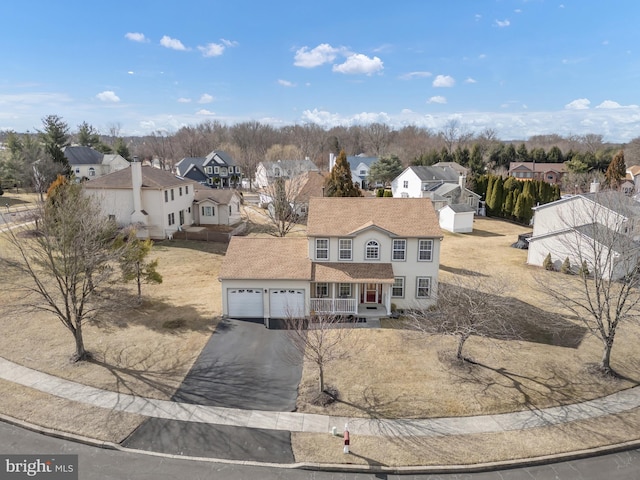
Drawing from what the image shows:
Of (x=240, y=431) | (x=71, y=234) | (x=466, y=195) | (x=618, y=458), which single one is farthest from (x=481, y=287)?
(x=466, y=195)

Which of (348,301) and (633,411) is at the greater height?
(348,301)

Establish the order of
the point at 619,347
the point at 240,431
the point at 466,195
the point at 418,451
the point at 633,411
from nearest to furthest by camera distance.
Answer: the point at 418,451
the point at 240,431
the point at 633,411
the point at 619,347
the point at 466,195

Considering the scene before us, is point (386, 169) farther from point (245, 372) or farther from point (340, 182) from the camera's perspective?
point (245, 372)

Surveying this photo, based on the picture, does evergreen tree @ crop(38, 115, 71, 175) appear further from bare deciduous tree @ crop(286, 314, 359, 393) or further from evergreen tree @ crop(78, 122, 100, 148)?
bare deciduous tree @ crop(286, 314, 359, 393)

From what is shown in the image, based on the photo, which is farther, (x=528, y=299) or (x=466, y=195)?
(x=466, y=195)

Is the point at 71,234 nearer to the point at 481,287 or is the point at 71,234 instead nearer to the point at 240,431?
the point at 240,431

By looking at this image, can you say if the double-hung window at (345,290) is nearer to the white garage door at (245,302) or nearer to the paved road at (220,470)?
the white garage door at (245,302)
